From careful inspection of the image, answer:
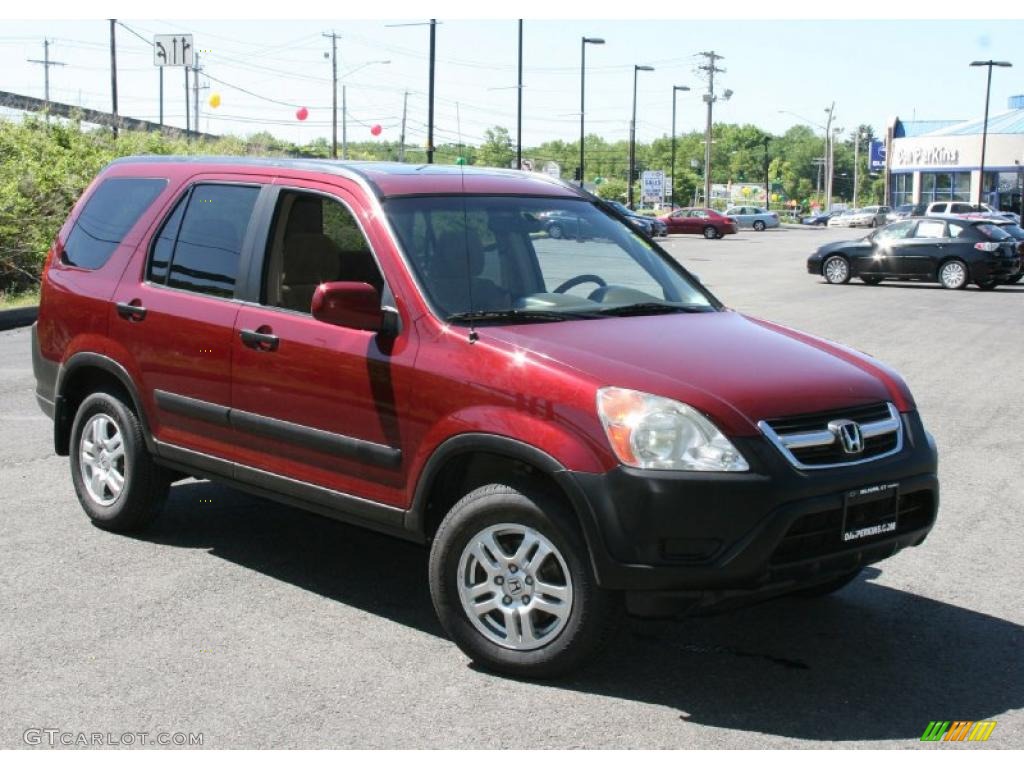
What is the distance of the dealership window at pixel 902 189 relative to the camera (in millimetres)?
99125

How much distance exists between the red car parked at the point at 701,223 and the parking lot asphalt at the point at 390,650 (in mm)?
55303

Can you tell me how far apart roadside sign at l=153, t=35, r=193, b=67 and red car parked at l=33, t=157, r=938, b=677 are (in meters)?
29.5

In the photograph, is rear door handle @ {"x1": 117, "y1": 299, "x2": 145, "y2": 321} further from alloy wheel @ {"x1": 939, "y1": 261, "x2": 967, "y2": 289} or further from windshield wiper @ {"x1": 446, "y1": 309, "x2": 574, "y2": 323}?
alloy wheel @ {"x1": 939, "y1": 261, "x2": 967, "y2": 289}

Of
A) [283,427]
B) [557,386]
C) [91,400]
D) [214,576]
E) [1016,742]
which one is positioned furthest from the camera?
[91,400]

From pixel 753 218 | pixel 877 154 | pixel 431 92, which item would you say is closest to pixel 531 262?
pixel 431 92

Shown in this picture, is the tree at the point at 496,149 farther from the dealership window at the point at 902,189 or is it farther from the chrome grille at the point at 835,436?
the chrome grille at the point at 835,436

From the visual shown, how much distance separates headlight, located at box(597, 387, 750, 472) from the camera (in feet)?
14.1

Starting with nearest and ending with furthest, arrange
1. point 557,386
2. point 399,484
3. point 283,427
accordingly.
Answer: point 557,386 → point 399,484 → point 283,427

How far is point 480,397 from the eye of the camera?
4688mm

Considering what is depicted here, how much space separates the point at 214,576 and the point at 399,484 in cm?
136

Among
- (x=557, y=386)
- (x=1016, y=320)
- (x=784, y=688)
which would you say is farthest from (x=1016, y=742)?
(x=1016, y=320)

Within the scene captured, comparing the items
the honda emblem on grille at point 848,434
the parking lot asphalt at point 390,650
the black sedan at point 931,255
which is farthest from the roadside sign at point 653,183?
the honda emblem on grille at point 848,434

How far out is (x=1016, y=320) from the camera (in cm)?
2041

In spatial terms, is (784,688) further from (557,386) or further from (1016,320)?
(1016,320)
